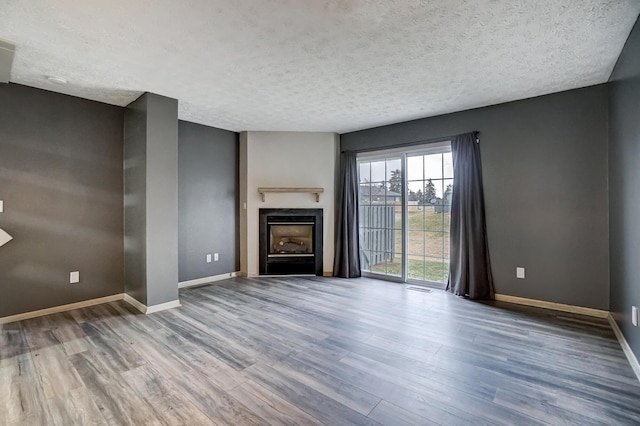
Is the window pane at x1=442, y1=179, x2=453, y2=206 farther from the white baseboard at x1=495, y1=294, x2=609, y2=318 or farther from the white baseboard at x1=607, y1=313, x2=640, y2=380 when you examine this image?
the white baseboard at x1=607, y1=313, x2=640, y2=380

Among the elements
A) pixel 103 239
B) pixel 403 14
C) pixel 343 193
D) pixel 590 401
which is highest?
pixel 403 14

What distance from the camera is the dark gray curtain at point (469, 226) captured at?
Result: 3.88 meters

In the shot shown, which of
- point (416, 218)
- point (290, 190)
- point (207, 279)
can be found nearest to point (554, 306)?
point (416, 218)

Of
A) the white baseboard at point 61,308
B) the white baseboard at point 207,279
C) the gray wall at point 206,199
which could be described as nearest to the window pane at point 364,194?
the gray wall at point 206,199

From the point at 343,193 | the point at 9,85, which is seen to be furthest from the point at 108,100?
the point at 343,193

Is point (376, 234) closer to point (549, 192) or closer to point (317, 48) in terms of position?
point (549, 192)

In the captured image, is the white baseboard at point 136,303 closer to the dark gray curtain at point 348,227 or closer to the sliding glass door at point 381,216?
the dark gray curtain at point 348,227

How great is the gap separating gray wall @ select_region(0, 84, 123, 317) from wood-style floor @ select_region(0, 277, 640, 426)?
37 cm

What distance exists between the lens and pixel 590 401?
1.83 meters

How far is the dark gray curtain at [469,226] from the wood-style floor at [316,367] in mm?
474

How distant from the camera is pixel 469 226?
155 inches

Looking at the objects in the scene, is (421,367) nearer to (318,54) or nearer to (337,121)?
(318,54)

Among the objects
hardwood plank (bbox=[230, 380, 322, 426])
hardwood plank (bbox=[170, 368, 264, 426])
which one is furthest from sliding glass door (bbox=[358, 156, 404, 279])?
hardwood plank (bbox=[170, 368, 264, 426])

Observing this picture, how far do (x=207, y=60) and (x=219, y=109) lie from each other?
4.59 feet
